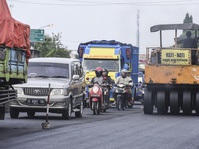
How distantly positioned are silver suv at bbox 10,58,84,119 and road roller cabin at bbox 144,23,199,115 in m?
3.52

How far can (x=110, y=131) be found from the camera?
59.6 feet

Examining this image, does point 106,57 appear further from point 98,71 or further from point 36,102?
Result: point 36,102

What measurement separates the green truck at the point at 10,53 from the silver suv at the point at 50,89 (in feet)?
11.1

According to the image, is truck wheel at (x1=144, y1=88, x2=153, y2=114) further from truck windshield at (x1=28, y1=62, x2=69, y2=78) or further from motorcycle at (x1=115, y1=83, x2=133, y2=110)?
motorcycle at (x1=115, y1=83, x2=133, y2=110)

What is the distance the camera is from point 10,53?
17469mm

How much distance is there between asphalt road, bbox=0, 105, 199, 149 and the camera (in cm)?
1442

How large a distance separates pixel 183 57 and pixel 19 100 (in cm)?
693

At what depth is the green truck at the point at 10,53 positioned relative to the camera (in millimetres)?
17062

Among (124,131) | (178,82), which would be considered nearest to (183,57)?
(178,82)

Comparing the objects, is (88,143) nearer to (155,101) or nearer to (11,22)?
(11,22)

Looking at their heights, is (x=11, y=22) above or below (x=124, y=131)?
above

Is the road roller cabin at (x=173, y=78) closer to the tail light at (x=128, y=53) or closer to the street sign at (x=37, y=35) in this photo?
the tail light at (x=128, y=53)

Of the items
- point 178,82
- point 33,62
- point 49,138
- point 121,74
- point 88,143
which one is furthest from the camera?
point 121,74

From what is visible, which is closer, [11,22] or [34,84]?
[11,22]
